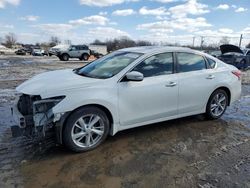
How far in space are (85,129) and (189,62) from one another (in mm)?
2476

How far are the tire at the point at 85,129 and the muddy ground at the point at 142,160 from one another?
0.46 ft

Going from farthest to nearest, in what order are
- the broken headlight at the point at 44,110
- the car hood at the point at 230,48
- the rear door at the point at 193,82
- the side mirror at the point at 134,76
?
the car hood at the point at 230,48 → the rear door at the point at 193,82 → the side mirror at the point at 134,76 → the broken headlight at the point at 44,110

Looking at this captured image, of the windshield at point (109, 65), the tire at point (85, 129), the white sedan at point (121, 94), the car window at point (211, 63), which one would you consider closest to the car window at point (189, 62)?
the white sedan at point (121, 94)

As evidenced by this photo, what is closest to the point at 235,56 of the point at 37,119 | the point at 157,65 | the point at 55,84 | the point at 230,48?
the point at 230,48

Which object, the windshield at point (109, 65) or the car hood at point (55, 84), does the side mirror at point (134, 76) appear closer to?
the windshield at point (109, 65)

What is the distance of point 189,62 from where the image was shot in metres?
5.21

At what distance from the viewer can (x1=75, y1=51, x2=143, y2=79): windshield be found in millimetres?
4500

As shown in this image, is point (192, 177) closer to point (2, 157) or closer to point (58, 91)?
point (58, 91)

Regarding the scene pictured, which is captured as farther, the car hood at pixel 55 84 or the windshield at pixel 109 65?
the windshield at pixel 109 65

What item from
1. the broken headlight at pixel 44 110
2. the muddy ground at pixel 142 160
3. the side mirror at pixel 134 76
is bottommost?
the muddy ground at pixel 142 160

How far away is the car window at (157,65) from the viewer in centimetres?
459

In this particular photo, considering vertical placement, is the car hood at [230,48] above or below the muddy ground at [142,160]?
above

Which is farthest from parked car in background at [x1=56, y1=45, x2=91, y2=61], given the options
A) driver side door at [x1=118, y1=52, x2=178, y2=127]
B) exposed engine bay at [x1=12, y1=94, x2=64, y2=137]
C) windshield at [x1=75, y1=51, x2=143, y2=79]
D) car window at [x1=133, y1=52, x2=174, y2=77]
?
exposed engine bay at [x1=12, y1=94, x2=64, y2=137]

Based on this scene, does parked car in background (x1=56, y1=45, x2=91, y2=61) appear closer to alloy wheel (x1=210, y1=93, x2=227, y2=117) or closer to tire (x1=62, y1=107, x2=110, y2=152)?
alloy wheel (x1=210, y1=93, x2=227, y2=117)
